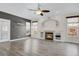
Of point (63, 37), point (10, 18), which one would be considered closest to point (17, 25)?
point (10, 18)

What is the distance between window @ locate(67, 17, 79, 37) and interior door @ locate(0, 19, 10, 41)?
5.55m

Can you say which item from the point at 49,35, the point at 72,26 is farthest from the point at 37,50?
the point at 49,35

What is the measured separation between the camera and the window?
960 centimetres

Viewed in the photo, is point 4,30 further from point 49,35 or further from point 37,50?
point 49,35

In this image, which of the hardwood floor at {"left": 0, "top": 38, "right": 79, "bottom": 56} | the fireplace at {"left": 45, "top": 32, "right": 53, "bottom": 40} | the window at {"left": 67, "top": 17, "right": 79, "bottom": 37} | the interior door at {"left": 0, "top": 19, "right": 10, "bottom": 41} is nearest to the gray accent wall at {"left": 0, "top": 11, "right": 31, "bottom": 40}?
the interior door at {"left": 0, "top": 19, "right": 10, "bottom": 41}

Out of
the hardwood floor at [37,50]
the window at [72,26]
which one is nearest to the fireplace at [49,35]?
the window at [72,26]

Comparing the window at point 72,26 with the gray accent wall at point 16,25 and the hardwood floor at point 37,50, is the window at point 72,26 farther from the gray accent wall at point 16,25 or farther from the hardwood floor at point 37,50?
the gray accent wall at point 16,25

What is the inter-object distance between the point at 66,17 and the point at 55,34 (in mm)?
2148

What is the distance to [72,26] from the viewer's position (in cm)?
990

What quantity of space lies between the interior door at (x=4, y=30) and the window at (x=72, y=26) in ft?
18.2

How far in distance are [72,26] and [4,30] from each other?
20.1 feet

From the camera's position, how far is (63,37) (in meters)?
10.3

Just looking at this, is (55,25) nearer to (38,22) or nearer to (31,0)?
(38,22)

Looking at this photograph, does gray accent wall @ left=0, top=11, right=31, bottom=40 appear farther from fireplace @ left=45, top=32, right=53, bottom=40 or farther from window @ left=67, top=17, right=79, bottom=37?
window @ left=67, top=17, right=79, bottom=37
